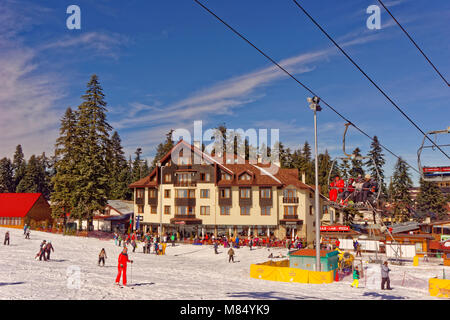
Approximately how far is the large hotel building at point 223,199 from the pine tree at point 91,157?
23.9 ft

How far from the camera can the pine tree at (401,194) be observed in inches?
2923

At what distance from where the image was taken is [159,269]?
85.5 feet

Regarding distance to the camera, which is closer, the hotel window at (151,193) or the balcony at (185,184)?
the balcony at (185,184)

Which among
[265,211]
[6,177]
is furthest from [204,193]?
[6,177]

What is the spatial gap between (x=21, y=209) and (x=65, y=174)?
44.5 feet

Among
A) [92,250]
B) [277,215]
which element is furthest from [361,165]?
[92,250]

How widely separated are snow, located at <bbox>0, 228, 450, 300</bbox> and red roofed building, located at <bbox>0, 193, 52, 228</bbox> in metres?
24.6

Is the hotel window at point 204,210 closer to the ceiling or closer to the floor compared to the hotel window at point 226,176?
closer to the floor

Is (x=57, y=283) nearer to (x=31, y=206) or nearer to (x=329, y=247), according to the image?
(x=329, y=247)

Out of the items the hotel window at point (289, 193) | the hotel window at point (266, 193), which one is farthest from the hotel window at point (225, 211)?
the hotel window at point (289, 193)

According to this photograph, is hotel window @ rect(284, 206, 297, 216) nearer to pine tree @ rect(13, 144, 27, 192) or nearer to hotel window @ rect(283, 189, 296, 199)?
hotel window @ rect(283, 189, 296, 199)

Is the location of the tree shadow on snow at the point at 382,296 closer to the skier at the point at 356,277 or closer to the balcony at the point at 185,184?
the skier at the point at 356,277
